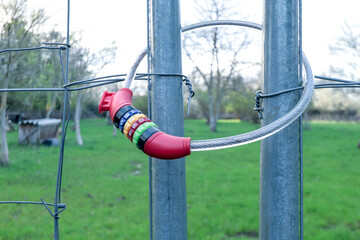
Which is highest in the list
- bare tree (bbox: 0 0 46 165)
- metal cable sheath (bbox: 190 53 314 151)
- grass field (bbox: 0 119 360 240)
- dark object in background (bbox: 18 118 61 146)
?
bare tree (bbox: 0 0 46 165)

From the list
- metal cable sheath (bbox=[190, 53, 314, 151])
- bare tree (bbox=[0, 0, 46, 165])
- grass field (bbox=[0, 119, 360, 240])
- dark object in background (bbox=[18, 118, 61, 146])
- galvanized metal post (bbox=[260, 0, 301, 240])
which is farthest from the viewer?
dark object in background (bbox=[18, 118, 61, 146])

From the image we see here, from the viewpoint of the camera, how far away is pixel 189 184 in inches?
242

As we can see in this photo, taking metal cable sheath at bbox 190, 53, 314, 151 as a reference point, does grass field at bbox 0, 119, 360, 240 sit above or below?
below

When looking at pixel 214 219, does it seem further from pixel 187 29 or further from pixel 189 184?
pixel 187 29

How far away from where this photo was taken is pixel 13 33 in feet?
20.9

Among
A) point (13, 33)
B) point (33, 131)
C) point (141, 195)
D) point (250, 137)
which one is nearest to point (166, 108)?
point (250, 137)

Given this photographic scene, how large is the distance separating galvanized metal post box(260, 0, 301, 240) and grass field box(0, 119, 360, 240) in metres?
2.76

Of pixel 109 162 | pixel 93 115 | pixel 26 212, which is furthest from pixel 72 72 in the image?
pixel 93 115

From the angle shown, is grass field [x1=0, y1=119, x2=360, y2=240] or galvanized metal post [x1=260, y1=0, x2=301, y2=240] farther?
grass field [x1=0, y1=119, x2=360, y2=240]

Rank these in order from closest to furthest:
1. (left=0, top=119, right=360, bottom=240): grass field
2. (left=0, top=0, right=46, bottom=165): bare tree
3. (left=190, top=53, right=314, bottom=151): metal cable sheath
→ 1. (left=190, top=53, right=314, bottom=151): metal cable sheath
2. (left=0, top=119, right=360, bottom=240): grass field
3. (left=0, top=0, right=46, bottom=165): bare tree

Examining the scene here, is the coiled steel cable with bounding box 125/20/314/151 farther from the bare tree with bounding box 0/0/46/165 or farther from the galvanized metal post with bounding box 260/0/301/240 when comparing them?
the bare tree with bounding box 0/0/46/165

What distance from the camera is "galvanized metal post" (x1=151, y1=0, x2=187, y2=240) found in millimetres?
1099

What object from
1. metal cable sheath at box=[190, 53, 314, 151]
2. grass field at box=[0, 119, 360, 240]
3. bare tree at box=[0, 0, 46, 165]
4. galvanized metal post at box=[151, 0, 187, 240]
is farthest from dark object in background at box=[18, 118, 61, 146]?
metal cable sheath at box=[190, 53, 314, 151]

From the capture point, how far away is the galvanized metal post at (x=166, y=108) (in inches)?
43.3
